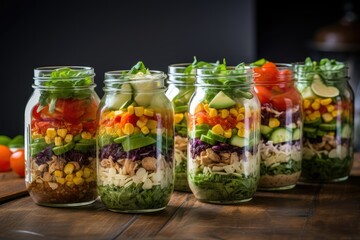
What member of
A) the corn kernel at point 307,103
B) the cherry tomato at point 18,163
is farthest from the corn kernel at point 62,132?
the corn kernel at point 307,103

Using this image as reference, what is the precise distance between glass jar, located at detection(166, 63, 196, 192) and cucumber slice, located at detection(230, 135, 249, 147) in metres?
0.19

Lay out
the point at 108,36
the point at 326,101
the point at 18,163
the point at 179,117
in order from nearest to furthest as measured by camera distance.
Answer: the point at 179,117 < the point at 326,101 < the point at 18,163 < the point at 108,36

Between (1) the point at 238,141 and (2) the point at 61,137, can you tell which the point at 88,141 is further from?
(1) the point at 238,141

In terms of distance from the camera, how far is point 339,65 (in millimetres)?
2197

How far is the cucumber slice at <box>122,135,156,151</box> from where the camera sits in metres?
1.71

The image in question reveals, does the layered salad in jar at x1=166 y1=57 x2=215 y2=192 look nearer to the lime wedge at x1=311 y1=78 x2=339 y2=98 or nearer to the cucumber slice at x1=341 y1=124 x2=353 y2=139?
the lime wedge at x1=311 y1=78 x2=339 y2=98

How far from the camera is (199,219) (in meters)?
1.72

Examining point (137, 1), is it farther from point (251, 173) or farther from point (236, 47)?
point (251, 173)

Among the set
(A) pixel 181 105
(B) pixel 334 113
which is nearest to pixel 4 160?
(A) pixel 181 105

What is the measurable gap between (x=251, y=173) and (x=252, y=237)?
346 millimetres

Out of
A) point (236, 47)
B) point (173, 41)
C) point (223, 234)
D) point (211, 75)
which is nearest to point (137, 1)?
point (173, 41)

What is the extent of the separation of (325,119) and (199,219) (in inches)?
24.8

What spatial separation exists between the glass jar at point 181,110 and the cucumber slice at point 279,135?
0.24 meters

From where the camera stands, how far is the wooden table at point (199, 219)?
1.59 metres
